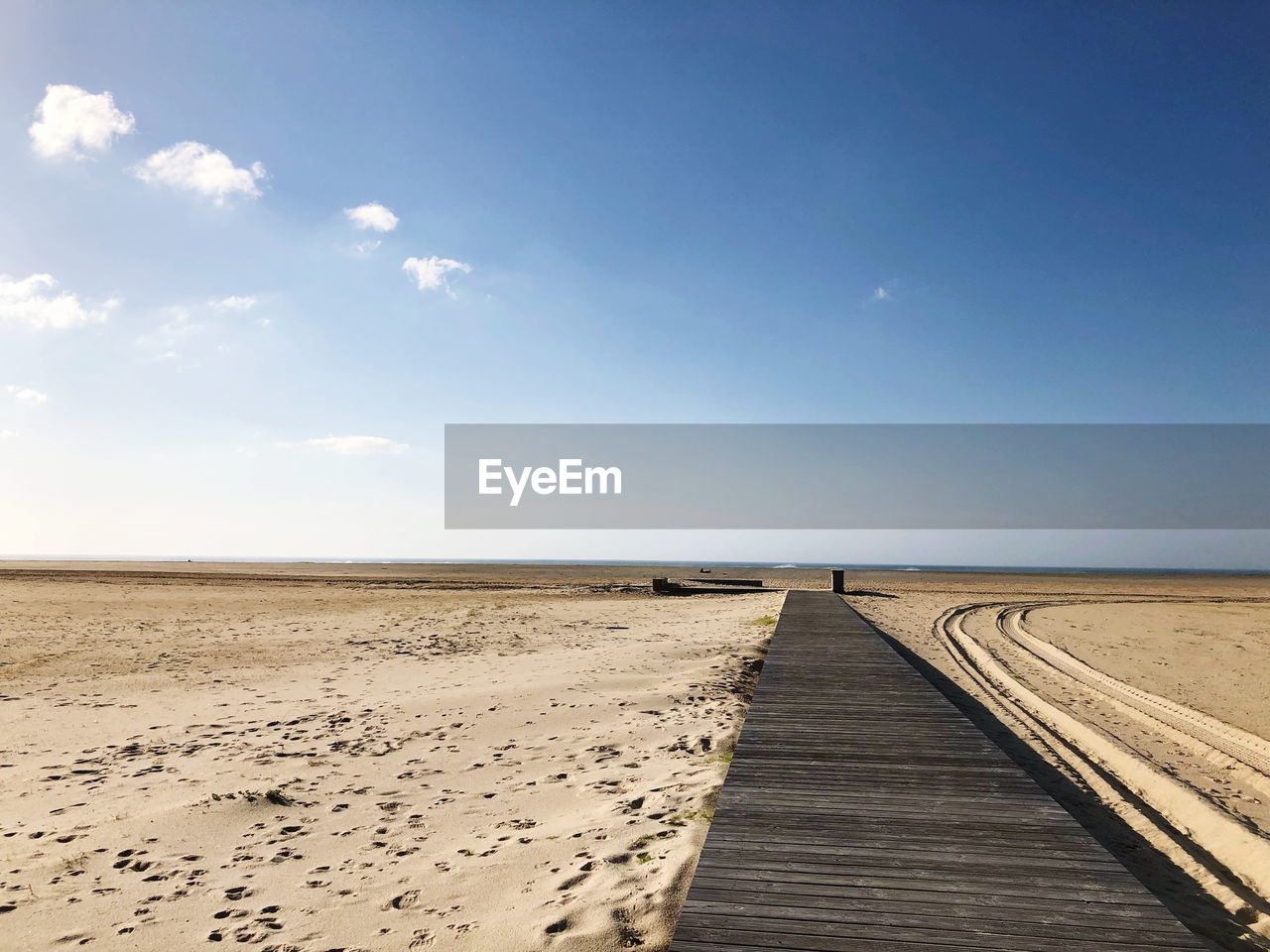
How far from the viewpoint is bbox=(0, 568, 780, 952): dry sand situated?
395 centimetres

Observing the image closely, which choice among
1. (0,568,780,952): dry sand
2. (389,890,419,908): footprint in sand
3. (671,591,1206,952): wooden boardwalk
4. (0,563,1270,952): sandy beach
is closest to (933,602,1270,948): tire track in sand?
(0,563,1270,952): sandy beach

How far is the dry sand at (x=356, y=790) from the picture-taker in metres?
3.95

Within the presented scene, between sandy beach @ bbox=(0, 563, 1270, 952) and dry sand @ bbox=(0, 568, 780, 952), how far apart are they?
0.09 ft

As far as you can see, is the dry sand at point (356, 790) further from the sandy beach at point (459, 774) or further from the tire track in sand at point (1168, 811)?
the tire track in sand at point (1168, 811)

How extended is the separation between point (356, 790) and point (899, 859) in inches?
186

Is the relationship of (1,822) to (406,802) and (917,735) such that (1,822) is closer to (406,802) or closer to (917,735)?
(406,802)

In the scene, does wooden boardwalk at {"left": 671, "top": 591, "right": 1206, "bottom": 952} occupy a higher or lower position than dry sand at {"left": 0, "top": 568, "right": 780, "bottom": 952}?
higher

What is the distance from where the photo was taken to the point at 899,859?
12.4ft

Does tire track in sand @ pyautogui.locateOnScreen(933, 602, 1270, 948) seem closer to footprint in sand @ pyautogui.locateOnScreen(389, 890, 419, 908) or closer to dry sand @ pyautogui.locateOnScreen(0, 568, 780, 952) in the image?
dry sand @ pyautogui.locateOnScreen(0, 568, 780, 952)

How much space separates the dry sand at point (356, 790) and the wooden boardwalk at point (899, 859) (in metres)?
0.59

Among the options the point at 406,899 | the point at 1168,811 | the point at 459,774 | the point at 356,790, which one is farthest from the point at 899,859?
the point at 356,790

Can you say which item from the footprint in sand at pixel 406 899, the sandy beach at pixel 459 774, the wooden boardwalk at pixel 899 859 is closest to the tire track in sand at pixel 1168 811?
the sandy beach at pixel 459 774

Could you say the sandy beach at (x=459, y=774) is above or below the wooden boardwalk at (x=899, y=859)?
below

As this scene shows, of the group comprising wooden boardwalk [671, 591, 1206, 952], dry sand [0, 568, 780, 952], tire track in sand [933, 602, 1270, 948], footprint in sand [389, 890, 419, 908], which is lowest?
tire track in sand [933, 602, 1270, 948]
